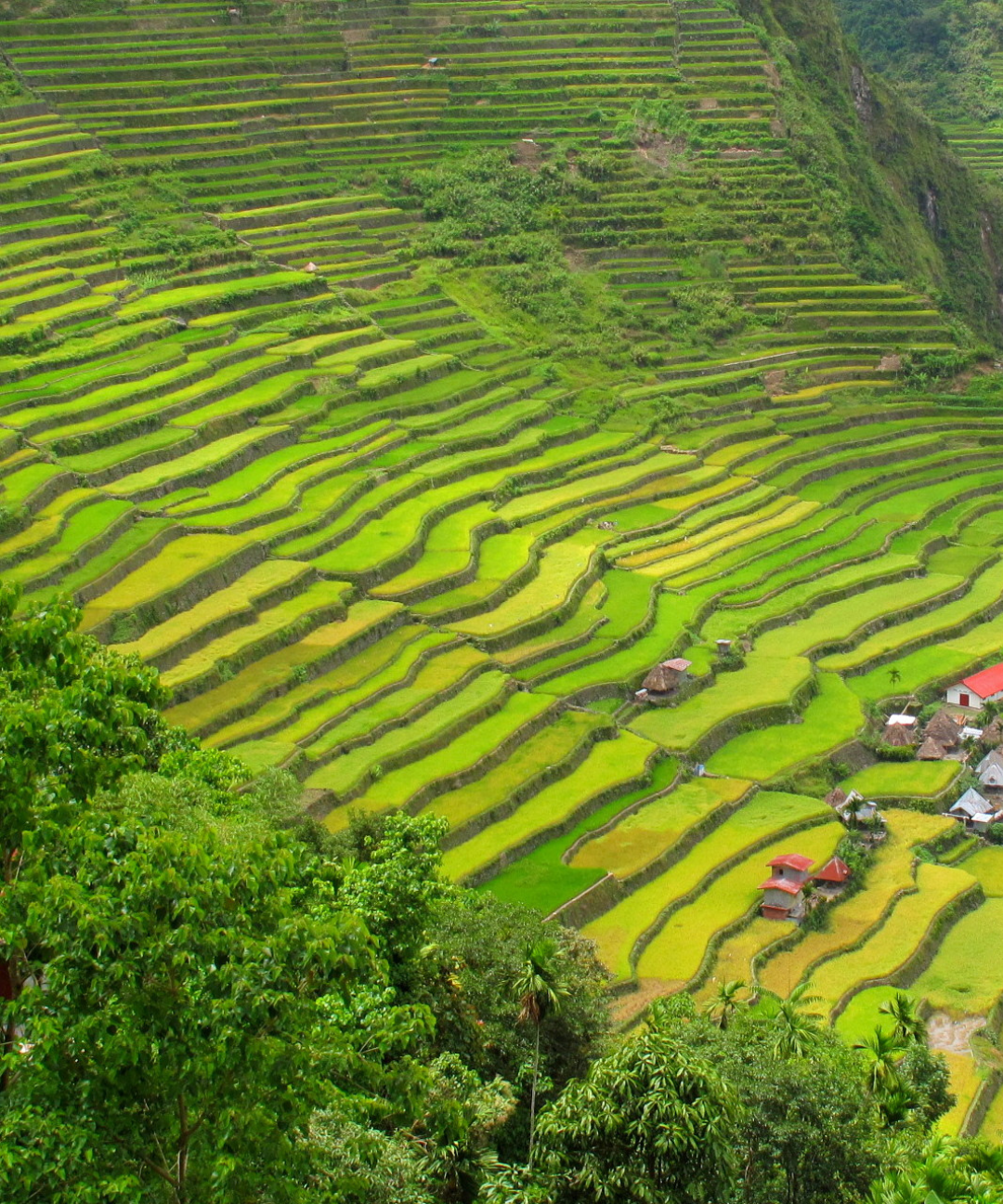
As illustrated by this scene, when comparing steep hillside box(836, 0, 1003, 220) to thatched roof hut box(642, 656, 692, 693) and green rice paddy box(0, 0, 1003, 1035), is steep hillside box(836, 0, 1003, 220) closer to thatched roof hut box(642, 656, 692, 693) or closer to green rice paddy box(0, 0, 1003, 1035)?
green rice paddy box(0, 0, 1003, 1035)

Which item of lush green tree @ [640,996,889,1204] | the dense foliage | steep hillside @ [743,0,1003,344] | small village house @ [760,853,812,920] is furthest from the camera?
the dense foliage

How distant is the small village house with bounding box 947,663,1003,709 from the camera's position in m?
Result: 26.5

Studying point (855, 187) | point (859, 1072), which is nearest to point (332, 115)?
point (855, 187)

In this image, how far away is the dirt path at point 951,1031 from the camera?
17.2 metres

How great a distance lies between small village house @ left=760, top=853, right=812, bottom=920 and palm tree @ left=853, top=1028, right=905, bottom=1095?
543cm

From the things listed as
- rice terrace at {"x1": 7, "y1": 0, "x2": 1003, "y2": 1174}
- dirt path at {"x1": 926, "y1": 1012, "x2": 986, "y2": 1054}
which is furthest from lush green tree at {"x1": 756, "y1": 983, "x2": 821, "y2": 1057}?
dirt path at {"x1": 926, "y1": 1012, "x2": 986, "y2": 1054}

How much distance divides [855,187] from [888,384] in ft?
40.9

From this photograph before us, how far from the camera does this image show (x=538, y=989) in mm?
11781

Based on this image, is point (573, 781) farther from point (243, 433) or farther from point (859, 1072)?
point (243, 433)

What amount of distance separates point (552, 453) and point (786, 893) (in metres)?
16.3

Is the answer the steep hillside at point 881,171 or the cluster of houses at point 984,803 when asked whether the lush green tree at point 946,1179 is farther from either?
the steep hillside at point 881,171

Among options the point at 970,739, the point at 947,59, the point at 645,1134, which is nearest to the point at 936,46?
the point at 947,59

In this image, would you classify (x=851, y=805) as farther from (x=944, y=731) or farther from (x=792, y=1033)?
(x=792, y=1033)

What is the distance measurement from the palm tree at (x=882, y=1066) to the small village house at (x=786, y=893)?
543 centimetres
